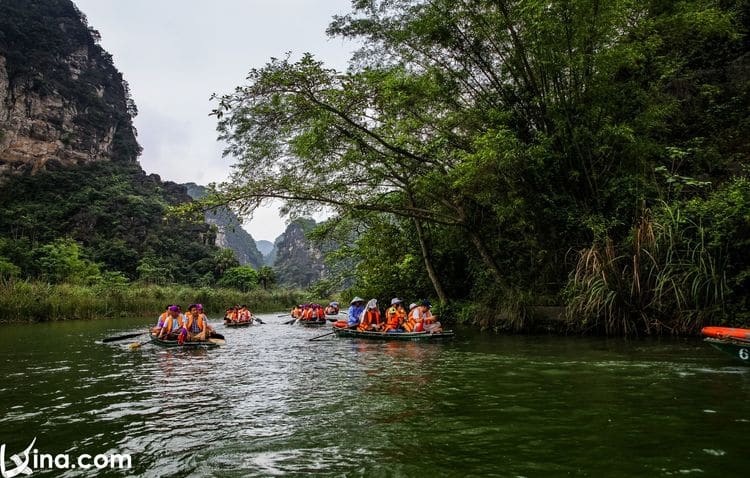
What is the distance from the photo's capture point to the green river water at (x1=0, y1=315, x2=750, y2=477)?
12.5 ft

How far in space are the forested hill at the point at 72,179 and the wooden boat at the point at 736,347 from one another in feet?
137

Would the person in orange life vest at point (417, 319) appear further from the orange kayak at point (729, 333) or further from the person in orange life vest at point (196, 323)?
the orange kayak at point (729, 333)

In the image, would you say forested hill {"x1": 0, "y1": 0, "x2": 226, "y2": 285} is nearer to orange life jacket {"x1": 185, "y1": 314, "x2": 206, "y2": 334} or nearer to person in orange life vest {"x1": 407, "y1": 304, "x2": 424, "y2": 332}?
orange life jacket {"x1": 185, "y1": 314, "x2": 206, "y2": 334}

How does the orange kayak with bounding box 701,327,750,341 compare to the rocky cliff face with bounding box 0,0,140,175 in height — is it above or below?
below

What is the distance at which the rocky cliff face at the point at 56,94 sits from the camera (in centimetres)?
5969

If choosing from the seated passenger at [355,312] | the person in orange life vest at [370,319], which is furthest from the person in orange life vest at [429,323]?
the seated passenger at [355,312]

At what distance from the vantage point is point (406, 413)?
5340mm

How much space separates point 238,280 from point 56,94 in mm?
37014

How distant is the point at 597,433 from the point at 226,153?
1201 cm

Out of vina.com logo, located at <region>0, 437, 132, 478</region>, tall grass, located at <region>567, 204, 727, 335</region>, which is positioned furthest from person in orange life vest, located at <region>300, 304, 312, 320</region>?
vina.com logo, located at <region>0, 437, 132, 478</region>

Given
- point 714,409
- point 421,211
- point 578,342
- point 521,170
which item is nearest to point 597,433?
point 714,409

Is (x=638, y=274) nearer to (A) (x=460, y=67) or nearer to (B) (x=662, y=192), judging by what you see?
(B) (x=662, y=192)

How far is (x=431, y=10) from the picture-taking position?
505 inches

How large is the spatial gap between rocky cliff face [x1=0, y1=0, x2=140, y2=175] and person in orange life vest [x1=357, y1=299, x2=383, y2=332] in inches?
2347
